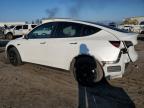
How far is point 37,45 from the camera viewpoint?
9.35 meters

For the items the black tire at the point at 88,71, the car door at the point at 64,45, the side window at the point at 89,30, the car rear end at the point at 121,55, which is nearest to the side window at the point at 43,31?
the car door at the point at 64,45

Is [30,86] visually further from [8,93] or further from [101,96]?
[101,96]

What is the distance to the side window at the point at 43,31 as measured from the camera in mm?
9125

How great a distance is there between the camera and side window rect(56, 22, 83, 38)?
27.7 ft

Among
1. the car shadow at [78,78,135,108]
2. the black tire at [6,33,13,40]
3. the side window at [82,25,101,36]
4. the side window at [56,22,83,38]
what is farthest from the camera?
the black tire at [6,33,13,40]

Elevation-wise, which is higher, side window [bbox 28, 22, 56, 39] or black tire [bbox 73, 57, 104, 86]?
side window [bbox 28, 22, 56, 39]

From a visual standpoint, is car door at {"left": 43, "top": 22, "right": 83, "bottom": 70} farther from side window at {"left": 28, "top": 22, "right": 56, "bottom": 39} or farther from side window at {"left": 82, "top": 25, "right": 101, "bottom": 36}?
side window at {"left": 28, "top": 22, "right": 56, "bottom": 39}

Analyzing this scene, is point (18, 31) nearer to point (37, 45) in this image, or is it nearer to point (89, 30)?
point (37, 45)

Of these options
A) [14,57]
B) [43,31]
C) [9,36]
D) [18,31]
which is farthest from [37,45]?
[9,36]

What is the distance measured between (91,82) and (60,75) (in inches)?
66.2

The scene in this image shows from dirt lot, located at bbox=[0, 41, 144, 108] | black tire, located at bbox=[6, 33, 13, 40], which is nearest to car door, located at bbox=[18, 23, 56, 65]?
dirt lot, located at bbox=[0, 41, 144, 108]

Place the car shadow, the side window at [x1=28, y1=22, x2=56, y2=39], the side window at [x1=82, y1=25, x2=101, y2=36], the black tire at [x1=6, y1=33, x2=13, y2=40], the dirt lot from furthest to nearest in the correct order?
1. the black tire at [x1=6, y1=33, x2=13, y2=40]
2. the side window at [x1=28, y1=22, x2=56, y2=39]
3. the side window at [x1=82, y1=25, x2=101, y2=36]
4. the dirt lot
5. the car shadow

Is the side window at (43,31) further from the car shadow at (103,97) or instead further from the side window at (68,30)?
the car shadow at (103,97)

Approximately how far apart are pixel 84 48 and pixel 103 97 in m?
1.57
